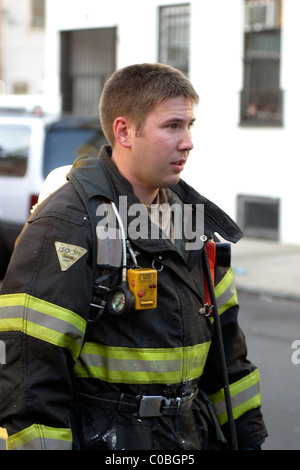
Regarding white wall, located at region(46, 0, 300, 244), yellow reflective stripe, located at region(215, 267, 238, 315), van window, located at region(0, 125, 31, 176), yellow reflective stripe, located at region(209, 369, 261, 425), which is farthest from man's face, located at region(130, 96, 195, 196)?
white wall, located at region(46, 0, 300, 244)

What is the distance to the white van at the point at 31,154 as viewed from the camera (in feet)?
27.6

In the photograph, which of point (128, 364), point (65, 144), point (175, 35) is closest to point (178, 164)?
point (128, 364)

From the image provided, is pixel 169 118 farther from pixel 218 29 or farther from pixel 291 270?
pixel 218 29

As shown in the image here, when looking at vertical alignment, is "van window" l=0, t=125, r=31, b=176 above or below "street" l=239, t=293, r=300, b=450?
above

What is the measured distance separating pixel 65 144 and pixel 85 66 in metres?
7.50

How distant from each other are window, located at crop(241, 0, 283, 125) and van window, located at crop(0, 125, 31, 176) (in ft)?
16.0

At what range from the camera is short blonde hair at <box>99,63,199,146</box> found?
2312mm

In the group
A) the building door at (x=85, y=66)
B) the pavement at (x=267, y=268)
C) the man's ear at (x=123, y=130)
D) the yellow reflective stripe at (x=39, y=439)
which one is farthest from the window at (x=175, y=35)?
the yellow reflective stripe at (x=39, y=439)

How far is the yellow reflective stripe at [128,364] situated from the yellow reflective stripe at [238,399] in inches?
18.5

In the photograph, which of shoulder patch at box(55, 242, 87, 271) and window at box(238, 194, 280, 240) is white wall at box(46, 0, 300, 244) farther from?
shoulder patch at box(55, 242, 87, 271)

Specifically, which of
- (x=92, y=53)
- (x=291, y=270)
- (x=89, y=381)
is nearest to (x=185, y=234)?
(x=89, y=381)

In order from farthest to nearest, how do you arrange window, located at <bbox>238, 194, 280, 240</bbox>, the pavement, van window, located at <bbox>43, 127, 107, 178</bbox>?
1. window, located at <bbox>238, 194, 280, 240</bbox>
2. the pavement
3. van window, located at <bbox>43, 127, 107, 178</bbox>

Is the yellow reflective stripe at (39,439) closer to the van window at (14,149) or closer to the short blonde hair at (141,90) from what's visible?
the short blonde hair at (141,90)

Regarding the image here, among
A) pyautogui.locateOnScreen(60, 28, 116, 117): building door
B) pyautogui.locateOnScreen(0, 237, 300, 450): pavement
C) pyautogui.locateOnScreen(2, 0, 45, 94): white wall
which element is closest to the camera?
pyautogui.locateOnScreen(0, 237, 300, 450): pavement
